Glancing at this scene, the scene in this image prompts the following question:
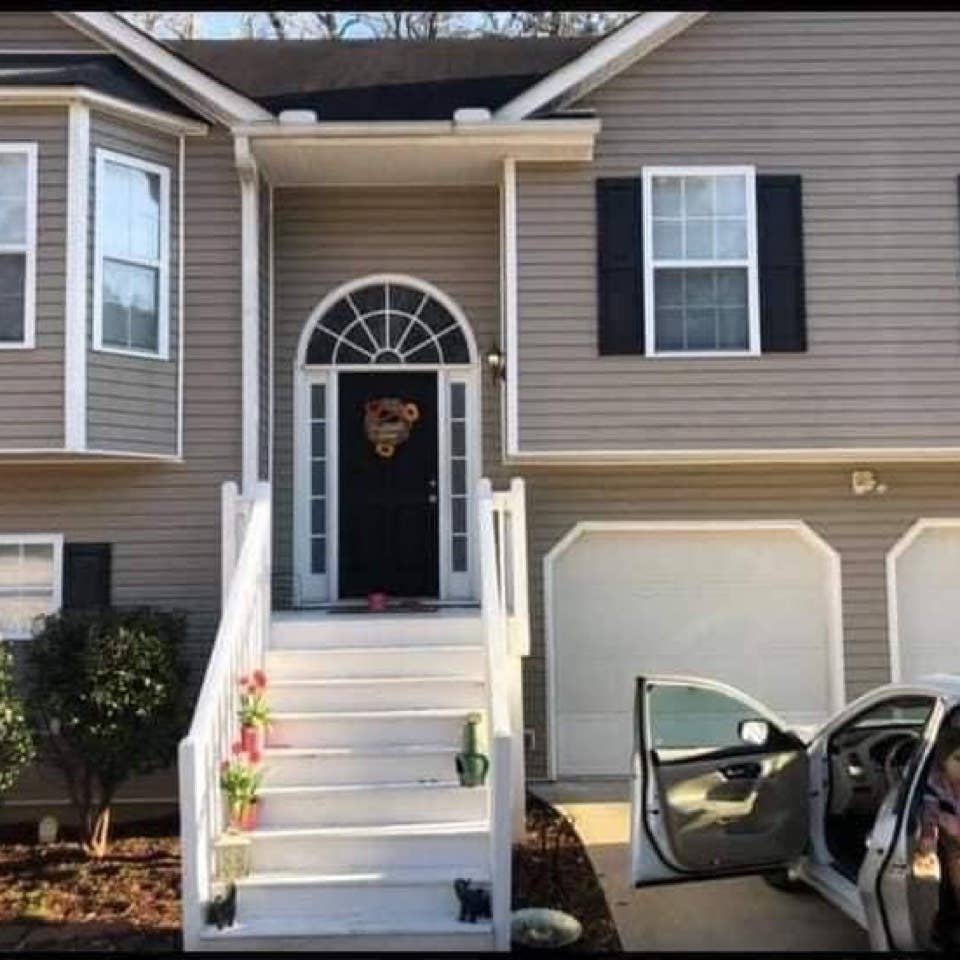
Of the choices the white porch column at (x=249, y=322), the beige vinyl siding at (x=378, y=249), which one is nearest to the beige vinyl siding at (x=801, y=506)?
the beige vinyl siding at (x=378, y=249)

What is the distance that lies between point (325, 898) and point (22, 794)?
420cm

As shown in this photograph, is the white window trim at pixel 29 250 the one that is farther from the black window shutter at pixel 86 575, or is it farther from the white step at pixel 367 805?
the white step at pixel 367 805

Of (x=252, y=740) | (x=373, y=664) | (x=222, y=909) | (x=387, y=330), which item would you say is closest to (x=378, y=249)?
(x=387, y=330)

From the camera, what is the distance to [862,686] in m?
9.80

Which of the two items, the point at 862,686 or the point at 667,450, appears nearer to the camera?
the point at 667,450

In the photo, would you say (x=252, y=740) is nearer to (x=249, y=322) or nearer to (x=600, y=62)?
(x=249, y=322)

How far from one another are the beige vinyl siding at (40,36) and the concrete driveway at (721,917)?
25.7 ft

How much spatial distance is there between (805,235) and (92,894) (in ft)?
23.7

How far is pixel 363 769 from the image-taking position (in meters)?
7.14

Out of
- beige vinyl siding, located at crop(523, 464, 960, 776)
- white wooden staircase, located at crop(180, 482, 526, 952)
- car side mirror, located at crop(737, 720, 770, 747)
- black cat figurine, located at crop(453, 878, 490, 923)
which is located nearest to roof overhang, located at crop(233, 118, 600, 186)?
beige vinyl siding, located at crop(523, 464, 960, 776)

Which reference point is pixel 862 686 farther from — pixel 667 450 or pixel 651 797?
pixel 651 797

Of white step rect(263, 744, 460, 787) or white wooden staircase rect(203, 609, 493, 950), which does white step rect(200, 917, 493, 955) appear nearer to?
white wooden staircase rect(203, 609, 493, 950)

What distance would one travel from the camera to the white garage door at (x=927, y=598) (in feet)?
32.3

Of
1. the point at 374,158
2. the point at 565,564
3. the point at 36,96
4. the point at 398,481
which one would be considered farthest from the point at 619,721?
the point at 36,96
